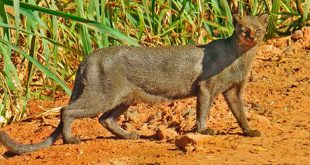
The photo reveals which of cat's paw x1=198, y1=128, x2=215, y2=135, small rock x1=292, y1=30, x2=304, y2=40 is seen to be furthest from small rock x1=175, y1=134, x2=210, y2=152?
small rock x1=292, y1=30, x2=304, y2=40

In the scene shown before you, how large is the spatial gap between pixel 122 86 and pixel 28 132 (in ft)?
3.97

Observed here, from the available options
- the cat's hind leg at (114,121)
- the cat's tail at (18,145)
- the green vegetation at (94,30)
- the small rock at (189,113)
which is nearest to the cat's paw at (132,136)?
the cat's hind leg at (114,121)

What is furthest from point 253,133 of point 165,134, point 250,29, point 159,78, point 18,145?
point 18,145

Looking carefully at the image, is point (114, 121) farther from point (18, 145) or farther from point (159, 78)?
point (18, 145)

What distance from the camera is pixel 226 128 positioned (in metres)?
6.72

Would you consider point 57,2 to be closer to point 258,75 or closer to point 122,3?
point 122,3

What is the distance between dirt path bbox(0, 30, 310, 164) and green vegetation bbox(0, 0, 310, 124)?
29 cm

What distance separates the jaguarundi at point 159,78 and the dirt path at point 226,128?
16 centimetres

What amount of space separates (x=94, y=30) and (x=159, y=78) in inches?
28.2

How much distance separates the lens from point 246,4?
9.30 meters

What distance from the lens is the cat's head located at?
251 inches

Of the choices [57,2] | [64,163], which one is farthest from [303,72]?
[64,163]

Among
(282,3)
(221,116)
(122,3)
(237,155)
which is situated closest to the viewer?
(237,155)

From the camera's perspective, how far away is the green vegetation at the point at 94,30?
23.6 feet
